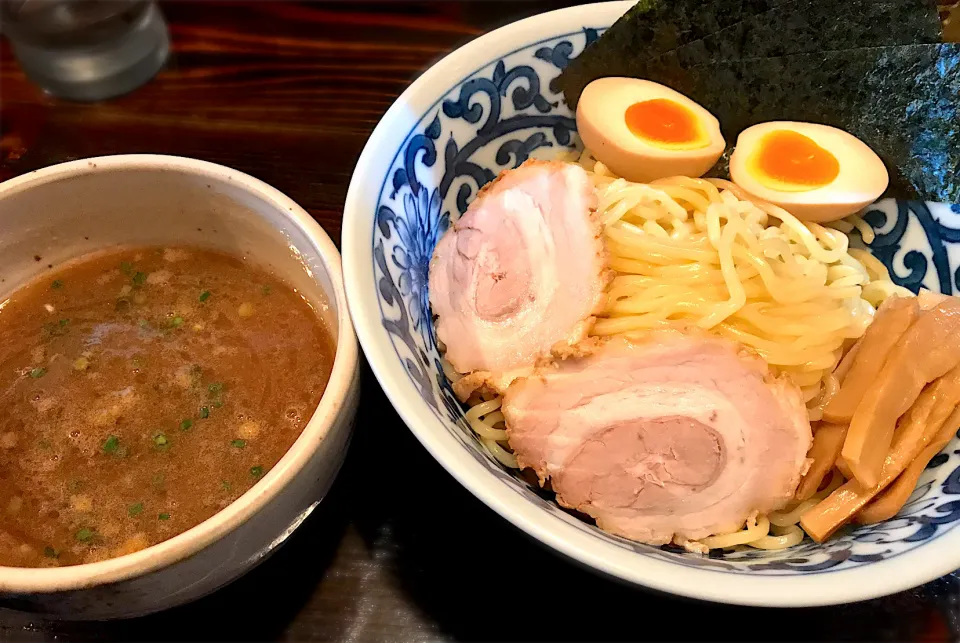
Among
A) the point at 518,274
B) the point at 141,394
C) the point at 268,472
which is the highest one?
the point at 518,274

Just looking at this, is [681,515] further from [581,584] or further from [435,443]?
[435,443]

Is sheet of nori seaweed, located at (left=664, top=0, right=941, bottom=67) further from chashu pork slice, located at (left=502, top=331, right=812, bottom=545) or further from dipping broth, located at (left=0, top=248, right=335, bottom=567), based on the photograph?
dipping broth, located at (left=0, top=248, right=335, bottom=567)

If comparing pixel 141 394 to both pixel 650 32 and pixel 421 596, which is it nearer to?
pixel 421 596

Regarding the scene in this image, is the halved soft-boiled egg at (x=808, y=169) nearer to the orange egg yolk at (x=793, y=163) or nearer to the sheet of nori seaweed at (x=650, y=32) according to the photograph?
the orange egg yolk at (x=793, y=163)

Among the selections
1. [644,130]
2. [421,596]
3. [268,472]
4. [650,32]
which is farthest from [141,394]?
[650,32]

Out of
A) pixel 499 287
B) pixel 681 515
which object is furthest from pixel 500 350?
pixel 681 515

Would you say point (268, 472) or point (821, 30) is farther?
point (821, 30)

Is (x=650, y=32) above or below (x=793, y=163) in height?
above
